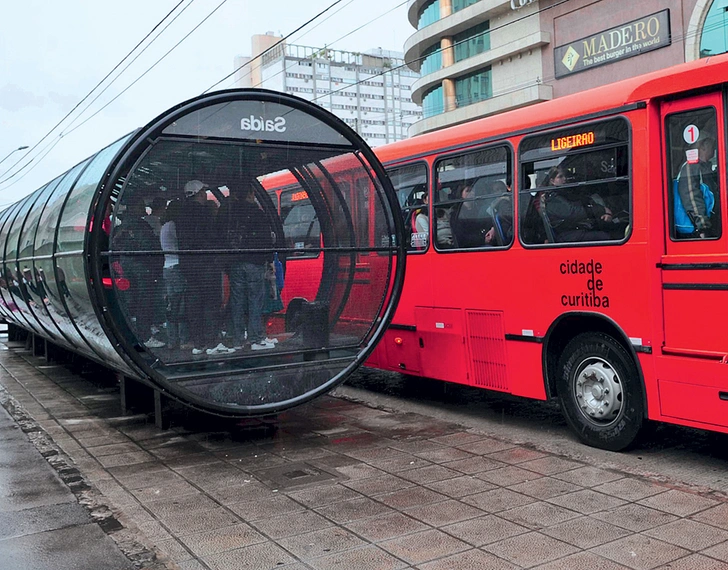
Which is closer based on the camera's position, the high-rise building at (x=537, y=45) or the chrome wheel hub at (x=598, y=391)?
the chrome wheel hub at (x=598, y=391)

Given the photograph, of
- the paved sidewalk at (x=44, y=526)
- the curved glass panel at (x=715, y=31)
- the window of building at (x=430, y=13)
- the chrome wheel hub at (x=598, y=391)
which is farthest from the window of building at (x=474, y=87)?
the paved sidewalk at (x=44, y=526)

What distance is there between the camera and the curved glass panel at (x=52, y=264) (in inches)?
337

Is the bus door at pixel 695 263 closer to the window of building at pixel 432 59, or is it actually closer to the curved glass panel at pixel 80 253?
the curved glass panel at pixel 80 253

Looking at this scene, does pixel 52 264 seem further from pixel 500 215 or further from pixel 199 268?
pixel 500 215

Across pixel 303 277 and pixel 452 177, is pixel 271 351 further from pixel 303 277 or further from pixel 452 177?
pixel 452 177

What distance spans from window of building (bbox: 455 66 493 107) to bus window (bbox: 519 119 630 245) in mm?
39540

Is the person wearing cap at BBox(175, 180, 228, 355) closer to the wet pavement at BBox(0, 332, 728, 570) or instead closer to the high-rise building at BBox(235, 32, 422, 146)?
the wet pavement at BBox(0, 332, 728, 570)

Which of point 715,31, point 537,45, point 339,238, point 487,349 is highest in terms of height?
point 537,45

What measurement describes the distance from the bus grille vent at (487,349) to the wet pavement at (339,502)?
575 mm

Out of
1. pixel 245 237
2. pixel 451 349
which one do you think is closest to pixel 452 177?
pixel 451 349

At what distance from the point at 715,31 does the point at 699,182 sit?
30.1m

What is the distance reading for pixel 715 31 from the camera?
106 ft

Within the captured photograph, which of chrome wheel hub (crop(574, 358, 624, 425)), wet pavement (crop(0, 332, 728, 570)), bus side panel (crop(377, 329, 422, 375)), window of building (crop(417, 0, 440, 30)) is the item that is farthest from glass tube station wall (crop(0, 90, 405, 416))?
window of building (crop(417, 0, 440, 30))

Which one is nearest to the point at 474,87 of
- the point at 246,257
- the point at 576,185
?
the point at 576,185
